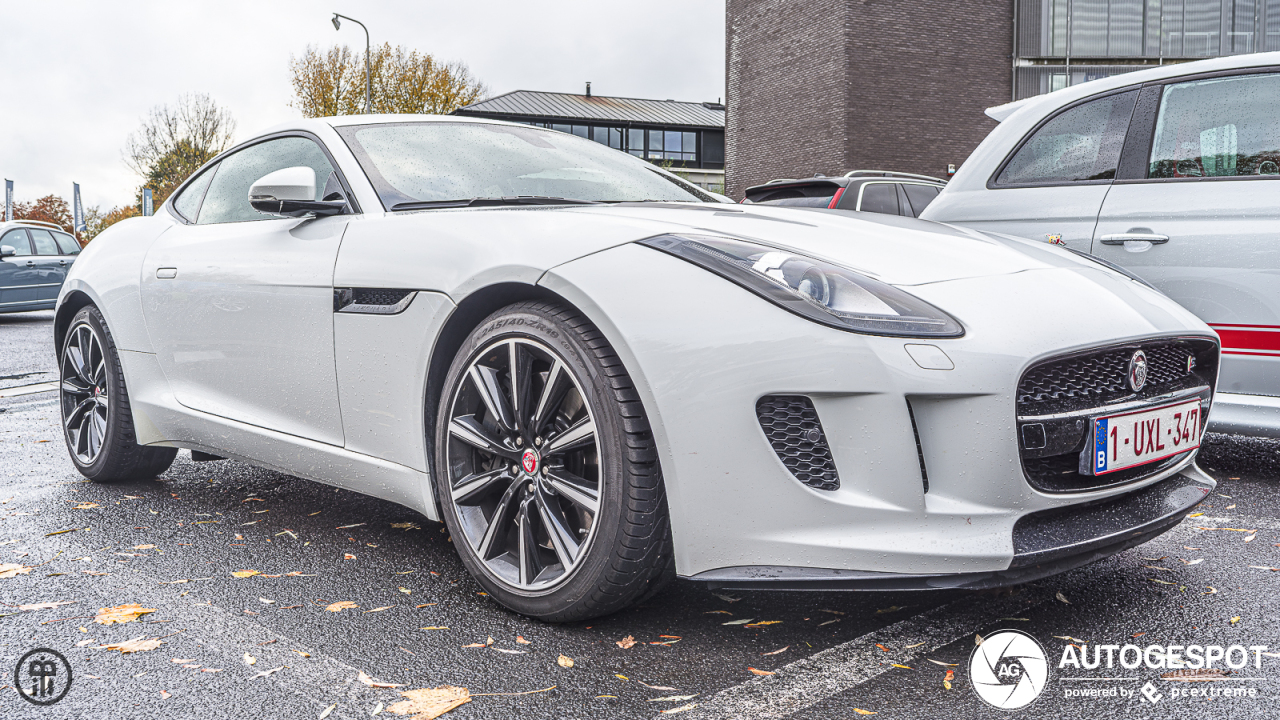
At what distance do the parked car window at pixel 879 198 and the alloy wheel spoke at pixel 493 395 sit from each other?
23.2 ft

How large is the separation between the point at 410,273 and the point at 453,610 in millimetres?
895

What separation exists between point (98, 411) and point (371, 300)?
2.11 m

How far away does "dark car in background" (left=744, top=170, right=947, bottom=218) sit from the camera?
8875 mm

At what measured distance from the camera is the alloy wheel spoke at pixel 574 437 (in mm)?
2332

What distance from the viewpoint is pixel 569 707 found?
6.66ft

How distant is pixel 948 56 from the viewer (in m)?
27.9

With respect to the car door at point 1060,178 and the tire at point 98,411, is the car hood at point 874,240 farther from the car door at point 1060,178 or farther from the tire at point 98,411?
the tire at point 98,411

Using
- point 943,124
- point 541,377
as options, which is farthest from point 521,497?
point 943,124

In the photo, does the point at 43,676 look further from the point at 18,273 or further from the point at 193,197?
the point at 18,273

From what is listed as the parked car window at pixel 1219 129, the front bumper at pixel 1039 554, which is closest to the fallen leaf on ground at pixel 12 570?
the front bumper at pixel 1039 554

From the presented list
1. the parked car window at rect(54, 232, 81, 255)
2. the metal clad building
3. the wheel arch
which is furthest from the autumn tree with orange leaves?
the wheel arch

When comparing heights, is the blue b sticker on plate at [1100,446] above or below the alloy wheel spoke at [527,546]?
above

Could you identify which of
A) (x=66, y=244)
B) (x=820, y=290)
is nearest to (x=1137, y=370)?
(x=820, y=290)

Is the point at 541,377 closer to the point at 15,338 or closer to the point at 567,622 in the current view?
the point at 567,622
